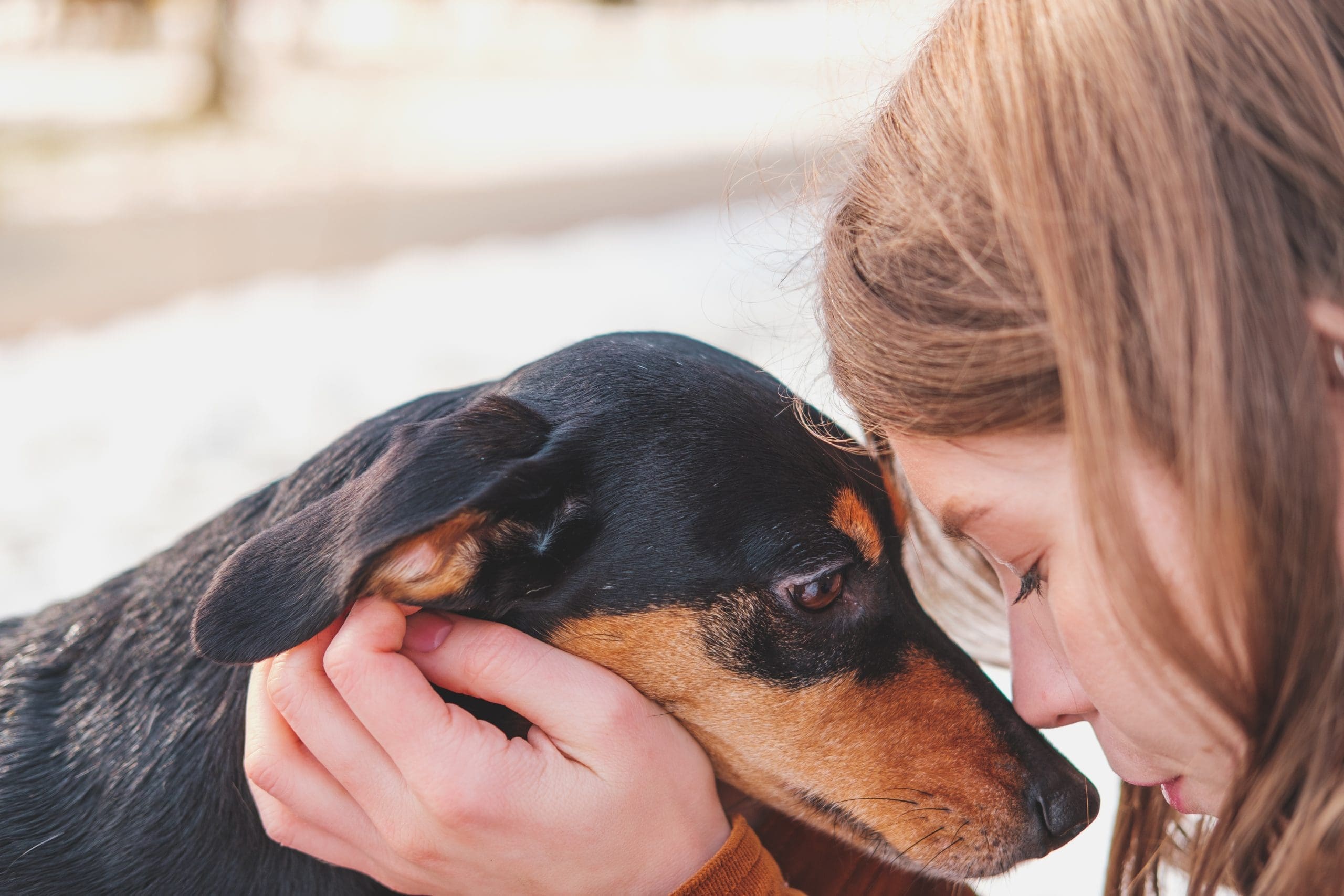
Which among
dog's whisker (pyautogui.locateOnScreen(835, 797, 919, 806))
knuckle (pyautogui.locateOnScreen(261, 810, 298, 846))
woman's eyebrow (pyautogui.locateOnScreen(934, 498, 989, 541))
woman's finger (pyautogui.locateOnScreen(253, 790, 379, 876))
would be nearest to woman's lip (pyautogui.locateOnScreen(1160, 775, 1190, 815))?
dog's whisker (pyautogui.locateOnScreen(835, 797, 919, 806))

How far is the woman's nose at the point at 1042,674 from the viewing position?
6.10 ft

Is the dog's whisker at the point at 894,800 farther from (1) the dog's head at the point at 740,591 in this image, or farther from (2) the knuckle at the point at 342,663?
(2) the knuckle at the point at 342,663

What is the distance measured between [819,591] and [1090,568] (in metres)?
0.52

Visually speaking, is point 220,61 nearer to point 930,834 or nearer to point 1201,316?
point 930,834

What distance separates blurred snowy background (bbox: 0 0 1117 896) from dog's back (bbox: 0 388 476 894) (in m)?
1.14

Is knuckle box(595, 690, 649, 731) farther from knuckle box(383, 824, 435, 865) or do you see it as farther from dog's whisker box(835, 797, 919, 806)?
dog's whisker box(835, 797, 919, 806)

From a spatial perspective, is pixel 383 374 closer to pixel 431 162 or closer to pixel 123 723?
pixel 123 723

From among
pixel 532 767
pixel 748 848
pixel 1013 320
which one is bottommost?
pixel 748 848

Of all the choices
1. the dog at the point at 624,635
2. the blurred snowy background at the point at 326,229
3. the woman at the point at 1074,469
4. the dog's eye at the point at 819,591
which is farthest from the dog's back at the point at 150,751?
the blurred snowy background at the point at 326,229

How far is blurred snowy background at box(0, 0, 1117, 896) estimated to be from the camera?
3842mm

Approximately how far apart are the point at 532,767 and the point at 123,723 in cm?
70

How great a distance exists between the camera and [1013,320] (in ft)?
5.03

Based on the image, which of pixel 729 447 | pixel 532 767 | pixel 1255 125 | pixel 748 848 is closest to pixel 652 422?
pixel 729 447

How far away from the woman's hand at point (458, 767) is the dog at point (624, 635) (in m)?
0.08
